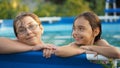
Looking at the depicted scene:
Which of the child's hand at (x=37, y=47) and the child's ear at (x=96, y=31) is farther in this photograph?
the child's ear at (x=96, y=31)

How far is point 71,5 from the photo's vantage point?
32.7 feet

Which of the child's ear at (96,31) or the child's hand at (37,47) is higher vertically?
the child's ear at (96,31)

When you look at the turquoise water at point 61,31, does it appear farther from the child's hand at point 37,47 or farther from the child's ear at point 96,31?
the child's hand at point 37,47

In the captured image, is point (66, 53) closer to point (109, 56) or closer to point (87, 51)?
point (87, 51)

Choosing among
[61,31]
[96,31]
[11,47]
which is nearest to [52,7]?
[61,31]

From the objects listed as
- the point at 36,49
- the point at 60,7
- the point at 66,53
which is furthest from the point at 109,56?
the point at 60,7

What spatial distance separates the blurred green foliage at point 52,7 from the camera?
880 cm

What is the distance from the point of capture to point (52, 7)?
1032 cm

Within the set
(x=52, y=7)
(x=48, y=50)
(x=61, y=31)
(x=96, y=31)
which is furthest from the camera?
(x=52, y=7)

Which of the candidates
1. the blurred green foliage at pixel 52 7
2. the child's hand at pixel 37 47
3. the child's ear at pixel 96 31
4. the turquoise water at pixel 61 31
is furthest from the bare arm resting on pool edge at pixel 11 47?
the blurred green foliage at pixel 52 7

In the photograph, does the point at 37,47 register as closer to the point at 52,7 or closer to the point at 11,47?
the point at 11,47

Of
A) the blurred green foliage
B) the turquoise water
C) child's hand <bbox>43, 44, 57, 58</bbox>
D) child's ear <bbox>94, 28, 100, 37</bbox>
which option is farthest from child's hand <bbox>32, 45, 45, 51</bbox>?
the blurred green foliage

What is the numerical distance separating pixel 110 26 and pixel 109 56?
208 inches

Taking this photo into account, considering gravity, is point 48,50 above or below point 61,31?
above
